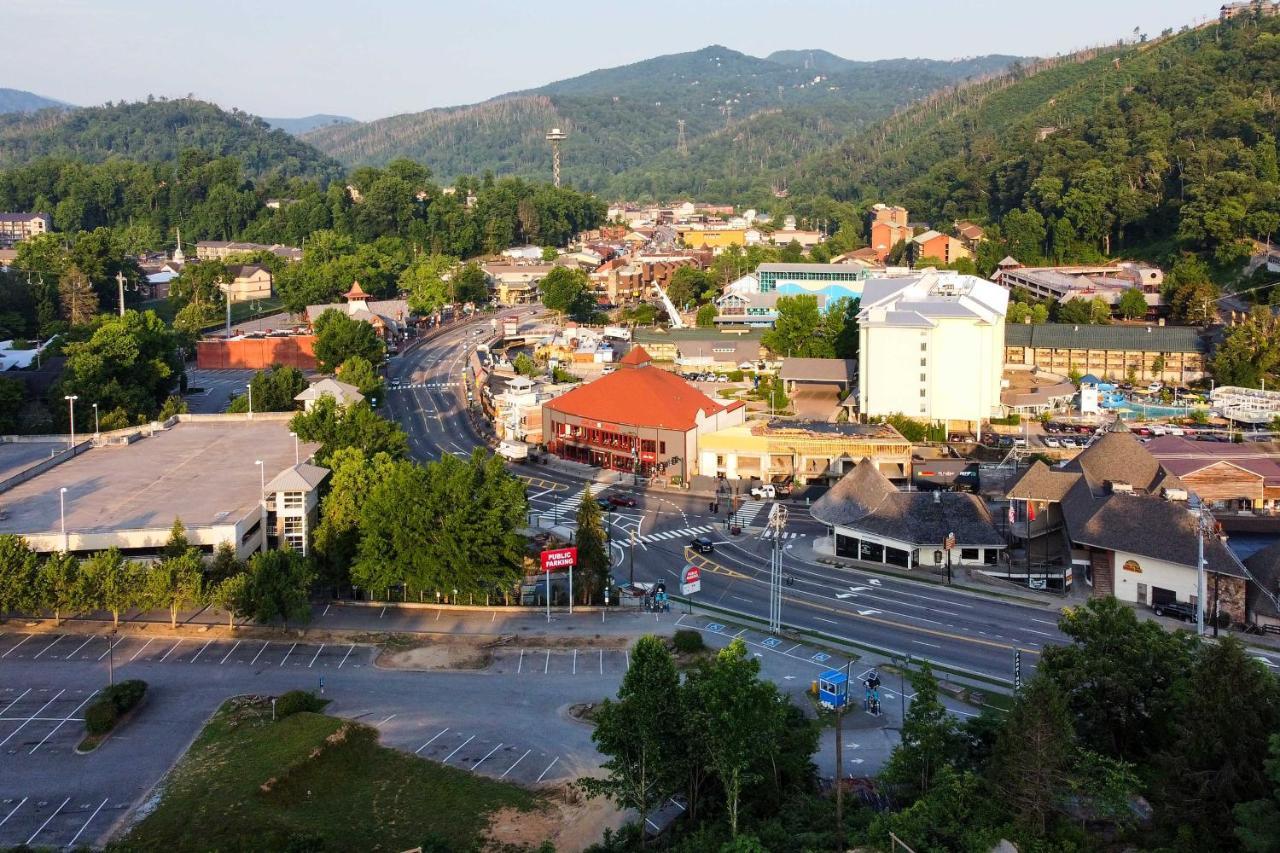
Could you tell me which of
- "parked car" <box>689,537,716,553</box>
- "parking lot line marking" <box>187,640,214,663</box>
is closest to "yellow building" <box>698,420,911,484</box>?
"parked car" <box>689,537,716,553</box>

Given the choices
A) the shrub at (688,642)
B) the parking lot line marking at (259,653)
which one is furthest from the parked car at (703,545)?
the parking lot line marking at (259,653)

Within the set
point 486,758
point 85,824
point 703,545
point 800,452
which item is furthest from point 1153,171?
point 85,824

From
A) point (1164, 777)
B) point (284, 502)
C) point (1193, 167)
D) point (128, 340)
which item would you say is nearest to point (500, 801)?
point (1164, 777)

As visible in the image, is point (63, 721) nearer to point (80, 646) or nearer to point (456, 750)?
point (80, 646)

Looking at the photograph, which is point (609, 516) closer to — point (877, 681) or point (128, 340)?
point (877, 681)

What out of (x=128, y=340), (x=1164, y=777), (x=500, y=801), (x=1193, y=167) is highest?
(x=1193, y=167)
